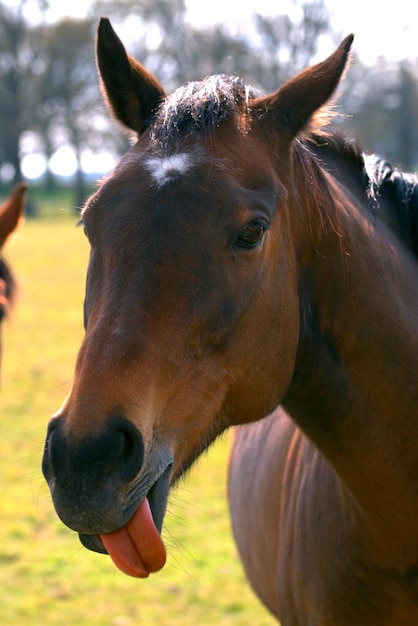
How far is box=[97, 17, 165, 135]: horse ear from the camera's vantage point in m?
2.21

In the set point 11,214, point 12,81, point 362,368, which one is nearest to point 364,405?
point 362,368

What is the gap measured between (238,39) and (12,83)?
Answer: 15.5 metres

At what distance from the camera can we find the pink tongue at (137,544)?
A: 5.56ft

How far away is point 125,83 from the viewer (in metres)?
2.25

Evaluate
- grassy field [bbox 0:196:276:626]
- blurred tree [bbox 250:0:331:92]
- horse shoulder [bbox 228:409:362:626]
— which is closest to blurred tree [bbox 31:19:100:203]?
blurred tree [bbox 250:0:331:92]

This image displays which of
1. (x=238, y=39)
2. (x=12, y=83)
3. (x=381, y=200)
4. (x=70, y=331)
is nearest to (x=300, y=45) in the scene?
(x=238, y=39)

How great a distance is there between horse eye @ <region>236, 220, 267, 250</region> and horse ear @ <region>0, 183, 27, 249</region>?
389 cm

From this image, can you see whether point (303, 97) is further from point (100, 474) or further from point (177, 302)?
point (100, 474)

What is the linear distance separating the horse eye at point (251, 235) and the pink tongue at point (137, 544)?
2.38 feet

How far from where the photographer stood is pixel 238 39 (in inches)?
1385

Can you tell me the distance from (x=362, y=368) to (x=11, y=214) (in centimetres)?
394

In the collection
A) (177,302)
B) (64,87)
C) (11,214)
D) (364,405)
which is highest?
(64,87)

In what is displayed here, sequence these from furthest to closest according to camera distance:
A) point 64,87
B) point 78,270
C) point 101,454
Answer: point 64,87, point 78,270, point 101,454

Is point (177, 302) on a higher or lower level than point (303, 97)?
lower
